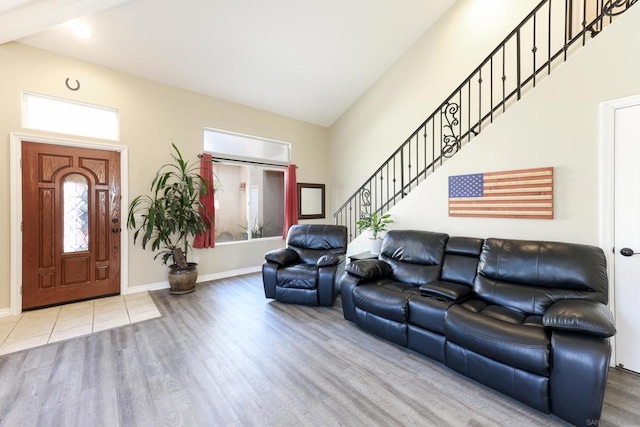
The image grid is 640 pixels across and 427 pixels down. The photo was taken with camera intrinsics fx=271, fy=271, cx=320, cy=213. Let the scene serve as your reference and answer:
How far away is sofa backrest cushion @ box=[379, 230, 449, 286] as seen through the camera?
2.88 metres

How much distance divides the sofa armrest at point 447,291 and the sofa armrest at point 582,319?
639 mm

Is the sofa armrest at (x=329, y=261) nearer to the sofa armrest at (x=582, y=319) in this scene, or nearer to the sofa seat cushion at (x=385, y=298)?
the sofa seat cushion at (x=385, y=298)

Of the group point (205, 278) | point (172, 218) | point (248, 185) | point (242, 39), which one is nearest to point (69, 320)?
point (172, 218)

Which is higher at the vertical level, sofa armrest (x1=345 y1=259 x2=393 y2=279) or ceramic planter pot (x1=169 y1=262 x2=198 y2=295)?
sofa armrest (x1=345 y1=259 x2=393 y2=279)

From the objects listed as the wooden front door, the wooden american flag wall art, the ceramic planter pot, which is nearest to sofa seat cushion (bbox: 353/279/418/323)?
the wooden american flag wall art

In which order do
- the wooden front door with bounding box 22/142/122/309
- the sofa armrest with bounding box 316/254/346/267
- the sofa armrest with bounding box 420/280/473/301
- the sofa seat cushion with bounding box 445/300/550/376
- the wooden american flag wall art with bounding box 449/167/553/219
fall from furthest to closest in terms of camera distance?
1. the sofa armrest with bounding box 316/254/346/267
2. the wooden front door with bounding box 22/142/122/309
3. the wooden american flag wall art with bounding box 449/167/553/219
4. the sofa armrest with bounding box 420/280/473/301
5. the sofa seat cushion with bounding box 445/300/550/376

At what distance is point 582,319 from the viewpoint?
160 cm

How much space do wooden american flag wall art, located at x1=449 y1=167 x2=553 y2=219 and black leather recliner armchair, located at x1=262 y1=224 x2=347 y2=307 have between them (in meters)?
1.60

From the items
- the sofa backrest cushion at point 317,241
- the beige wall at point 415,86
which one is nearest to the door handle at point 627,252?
the sofa backrest cushion at point 317,241

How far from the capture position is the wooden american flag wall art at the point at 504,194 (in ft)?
8.36

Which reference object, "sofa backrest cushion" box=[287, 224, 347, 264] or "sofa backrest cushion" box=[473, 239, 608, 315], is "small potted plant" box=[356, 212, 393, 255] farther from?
"sofa backrest cushion" box=[473, 239, 608, 315]

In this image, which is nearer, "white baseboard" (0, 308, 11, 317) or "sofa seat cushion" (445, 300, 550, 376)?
"sofa seat cushion" (445, 300, 550, 376)

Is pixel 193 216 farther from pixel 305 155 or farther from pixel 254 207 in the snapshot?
pixel 305 155

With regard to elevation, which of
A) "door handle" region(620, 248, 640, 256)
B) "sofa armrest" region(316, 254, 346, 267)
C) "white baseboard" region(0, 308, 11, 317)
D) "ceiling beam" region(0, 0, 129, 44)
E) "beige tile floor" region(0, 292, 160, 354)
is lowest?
"beige tile floor" region(0, 292, 160, 354)
